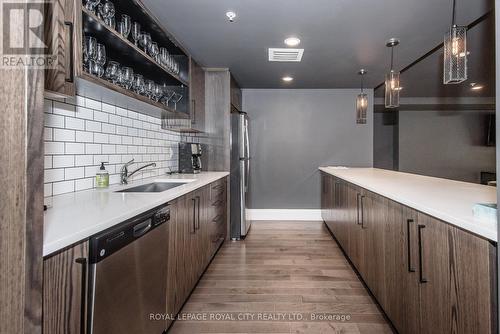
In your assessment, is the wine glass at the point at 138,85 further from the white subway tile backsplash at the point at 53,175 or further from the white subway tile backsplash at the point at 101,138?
the white subway tile backsplash at the point at 53,175

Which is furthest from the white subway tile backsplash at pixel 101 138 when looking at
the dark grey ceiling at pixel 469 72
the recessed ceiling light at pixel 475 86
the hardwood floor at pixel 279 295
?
the recessed ceiling light at pixel 475 86

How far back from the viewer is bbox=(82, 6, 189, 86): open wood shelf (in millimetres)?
1539

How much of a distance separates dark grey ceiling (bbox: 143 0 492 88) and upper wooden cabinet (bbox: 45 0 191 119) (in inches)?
5.7

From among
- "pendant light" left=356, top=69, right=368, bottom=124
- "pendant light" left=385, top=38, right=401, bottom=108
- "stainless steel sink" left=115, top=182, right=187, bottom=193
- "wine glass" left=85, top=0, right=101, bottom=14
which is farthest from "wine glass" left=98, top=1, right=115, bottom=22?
"pendant light" left=356, top=69, right=368, bottom=124

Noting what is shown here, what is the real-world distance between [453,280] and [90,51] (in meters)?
2.09

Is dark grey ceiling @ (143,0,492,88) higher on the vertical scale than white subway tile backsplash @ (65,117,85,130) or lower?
higher

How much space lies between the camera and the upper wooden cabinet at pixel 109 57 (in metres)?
1.19

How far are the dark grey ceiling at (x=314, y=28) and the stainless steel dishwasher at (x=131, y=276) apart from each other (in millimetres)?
1672

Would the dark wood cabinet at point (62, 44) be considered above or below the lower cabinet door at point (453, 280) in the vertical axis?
above

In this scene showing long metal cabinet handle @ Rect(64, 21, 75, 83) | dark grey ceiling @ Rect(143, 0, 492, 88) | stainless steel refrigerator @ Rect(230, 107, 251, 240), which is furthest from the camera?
stainless steel refrigerator @ Rect(230, 107, 251, 240)

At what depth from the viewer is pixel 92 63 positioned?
1.61m

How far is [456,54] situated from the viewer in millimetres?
1772

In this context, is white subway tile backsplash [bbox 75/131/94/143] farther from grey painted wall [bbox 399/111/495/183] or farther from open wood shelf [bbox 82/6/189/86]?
grey painted wall [bbox 399/111/495/183]

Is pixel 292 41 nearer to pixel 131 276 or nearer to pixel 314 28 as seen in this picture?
pixel 314 28
